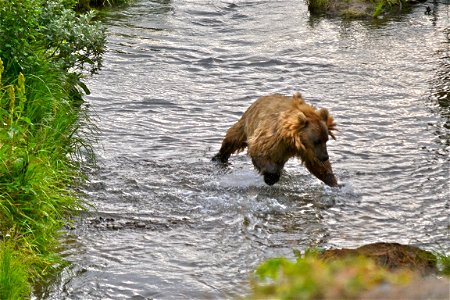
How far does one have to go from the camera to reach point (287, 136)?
343 inches

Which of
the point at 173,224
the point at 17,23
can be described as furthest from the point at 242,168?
the point at 17,23

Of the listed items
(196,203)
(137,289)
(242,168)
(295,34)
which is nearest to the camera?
(137,289)

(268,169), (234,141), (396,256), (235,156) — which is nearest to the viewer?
(396,256)

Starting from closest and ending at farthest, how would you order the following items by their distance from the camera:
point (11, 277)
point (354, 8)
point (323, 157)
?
1. point (11, 277)
2. point (323, 157)
3. point (354, 8)

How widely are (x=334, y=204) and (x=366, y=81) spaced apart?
4517 mm

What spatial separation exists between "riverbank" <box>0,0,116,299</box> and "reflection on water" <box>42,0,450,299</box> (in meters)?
0.28

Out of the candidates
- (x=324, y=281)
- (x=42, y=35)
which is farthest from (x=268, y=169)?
(x=324, y=281)

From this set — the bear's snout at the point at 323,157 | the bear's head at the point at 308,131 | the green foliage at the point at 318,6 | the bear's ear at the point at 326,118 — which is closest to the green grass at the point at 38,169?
the bear's head at the point at 308,131

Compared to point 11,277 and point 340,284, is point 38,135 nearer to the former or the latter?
point 11,277

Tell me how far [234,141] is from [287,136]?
1445 mm

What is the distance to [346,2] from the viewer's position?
1695 cm

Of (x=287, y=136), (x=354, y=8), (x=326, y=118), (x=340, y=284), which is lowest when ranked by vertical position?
(x=354, y=8)

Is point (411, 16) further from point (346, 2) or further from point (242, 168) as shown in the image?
point (242, 168)

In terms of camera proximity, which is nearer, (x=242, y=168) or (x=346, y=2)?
(x=242, y=168)
